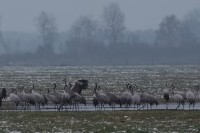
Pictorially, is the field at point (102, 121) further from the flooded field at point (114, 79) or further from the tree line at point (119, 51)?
the tree line at point (119, 51)

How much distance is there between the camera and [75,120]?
86.5 feet

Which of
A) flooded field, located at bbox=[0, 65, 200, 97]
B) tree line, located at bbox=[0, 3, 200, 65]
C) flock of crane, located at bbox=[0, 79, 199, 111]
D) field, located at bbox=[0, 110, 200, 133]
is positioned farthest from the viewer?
tree line, located at bbox=[0, 3, 200, 65]

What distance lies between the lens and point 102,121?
25.8 meters

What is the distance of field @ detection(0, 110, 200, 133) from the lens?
75.8 feet

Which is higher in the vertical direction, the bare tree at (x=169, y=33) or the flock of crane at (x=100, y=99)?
the bare tree at (x=169, y=33)

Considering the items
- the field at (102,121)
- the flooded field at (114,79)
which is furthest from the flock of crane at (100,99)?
the flooded field at (114,79)

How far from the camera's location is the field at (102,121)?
Result: 2311 cm

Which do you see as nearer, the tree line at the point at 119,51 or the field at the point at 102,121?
the field at the point at 102,121

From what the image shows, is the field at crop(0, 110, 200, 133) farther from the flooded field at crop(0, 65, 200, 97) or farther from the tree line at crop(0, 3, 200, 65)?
the tree line at crop(0, 3, 200, 65)

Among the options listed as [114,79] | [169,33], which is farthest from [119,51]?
[114,79]

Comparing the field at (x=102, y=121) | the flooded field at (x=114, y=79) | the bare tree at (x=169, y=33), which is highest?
the bare tree at (x=169, y=33)

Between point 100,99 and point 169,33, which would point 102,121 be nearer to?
point 100,99

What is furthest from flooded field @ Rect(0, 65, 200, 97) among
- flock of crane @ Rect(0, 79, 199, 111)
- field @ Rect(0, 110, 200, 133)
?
field @ Rect(0, 110, 200, 133)

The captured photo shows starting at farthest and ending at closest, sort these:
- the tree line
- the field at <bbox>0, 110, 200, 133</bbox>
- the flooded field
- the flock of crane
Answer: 1. the tree line
2. the flooded field
3. the flock of crane
4. the field at <bbox>0, 110, 200, 133</bbox>
